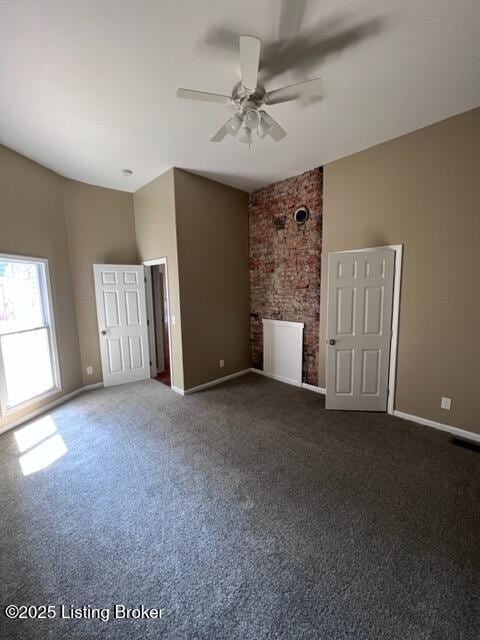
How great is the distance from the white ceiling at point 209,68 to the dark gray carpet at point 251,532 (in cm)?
326

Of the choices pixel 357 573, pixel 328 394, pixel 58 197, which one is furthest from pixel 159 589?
pixel 58 197

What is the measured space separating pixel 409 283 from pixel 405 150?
149 centimetres

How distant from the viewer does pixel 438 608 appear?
1354 mm

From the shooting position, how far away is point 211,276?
14.1ft

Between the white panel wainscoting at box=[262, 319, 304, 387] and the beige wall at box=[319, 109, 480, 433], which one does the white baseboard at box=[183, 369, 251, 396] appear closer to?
the white panel wainscoting at box=[262, 319, 304, 387]

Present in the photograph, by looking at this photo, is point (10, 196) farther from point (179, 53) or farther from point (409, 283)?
point (409, 283)

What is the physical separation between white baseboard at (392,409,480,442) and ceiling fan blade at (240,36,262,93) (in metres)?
3.68

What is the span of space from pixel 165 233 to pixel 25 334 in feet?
7.58

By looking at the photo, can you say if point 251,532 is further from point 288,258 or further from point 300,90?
point 288,258

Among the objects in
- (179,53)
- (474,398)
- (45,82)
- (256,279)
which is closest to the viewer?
(179,53)

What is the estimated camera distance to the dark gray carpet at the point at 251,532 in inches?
52.6

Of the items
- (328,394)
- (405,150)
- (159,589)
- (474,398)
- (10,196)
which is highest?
(405,150)

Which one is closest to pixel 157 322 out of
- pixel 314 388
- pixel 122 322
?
pixel 122 322

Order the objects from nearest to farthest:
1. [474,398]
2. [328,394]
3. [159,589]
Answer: [159,589] → [474,398] → [328,394]
